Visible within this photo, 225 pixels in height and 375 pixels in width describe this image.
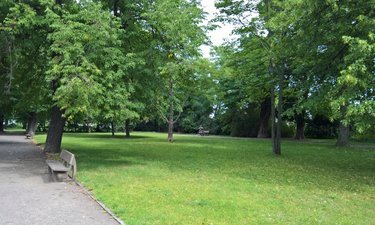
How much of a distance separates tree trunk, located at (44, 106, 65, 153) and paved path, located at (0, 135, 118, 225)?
6.51 metres

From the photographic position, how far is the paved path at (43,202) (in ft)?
23.8

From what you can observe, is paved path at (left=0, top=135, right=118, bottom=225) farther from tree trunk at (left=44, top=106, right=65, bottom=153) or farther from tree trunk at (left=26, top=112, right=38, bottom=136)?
tree trunk at (left=26, top=112, right=38, bottom=136)

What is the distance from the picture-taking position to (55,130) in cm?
1978

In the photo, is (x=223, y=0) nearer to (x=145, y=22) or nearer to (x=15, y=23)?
(x=145, y=22)

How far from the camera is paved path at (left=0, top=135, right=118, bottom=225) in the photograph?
727 cm

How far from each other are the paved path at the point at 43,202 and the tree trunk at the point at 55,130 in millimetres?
6512

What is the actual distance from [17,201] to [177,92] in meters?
27.9

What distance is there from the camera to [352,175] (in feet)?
45.9

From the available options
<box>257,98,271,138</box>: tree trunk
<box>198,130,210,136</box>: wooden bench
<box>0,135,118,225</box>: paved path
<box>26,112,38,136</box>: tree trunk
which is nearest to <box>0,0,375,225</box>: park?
<box>0,135,118,225</box>: paved path

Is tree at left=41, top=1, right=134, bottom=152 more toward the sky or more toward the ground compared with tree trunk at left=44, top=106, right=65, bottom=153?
more toward the sky

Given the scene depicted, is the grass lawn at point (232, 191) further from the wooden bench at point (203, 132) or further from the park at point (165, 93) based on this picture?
the wooden bench at point (203, 132)

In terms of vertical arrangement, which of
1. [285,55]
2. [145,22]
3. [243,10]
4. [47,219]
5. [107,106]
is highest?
[243,10]

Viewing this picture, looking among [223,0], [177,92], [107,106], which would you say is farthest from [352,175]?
[177,92]

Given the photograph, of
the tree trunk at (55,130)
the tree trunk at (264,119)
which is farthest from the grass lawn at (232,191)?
the tree trunk at (264,119)
